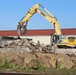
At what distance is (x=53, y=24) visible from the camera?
36.8m

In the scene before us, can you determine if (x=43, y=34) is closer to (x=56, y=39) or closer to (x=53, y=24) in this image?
(x=53, y=24)

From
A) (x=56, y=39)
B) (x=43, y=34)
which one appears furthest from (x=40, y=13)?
A: (x=43, y=34)

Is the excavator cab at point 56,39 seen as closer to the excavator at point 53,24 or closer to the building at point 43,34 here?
the excavator at point 53,24

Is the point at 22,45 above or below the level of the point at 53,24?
below

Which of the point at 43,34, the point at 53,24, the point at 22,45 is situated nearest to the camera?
the point at 22,45

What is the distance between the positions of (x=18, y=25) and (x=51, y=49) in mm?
5854

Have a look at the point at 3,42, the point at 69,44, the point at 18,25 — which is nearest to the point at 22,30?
the point at 18,25

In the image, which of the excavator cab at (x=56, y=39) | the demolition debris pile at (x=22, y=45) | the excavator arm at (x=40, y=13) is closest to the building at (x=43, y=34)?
the excavator arm at (x=40, y=13)

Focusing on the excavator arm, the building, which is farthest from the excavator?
the building

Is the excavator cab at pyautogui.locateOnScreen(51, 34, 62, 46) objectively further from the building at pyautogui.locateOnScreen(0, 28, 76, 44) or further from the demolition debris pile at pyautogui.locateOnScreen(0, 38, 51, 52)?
the building at pyautogui.locateOnScreen(0, 28, 76, 44)

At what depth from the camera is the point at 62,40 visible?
35156mm

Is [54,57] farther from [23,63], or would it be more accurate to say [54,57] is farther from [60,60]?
[23,63]

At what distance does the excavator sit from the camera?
1373 inches

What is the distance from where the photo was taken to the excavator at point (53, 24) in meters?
34.9
